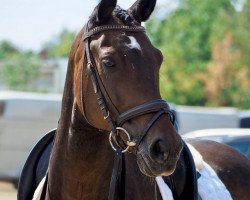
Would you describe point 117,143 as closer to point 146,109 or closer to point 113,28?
point 146,109

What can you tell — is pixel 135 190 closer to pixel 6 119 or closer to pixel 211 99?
pixel 6 119

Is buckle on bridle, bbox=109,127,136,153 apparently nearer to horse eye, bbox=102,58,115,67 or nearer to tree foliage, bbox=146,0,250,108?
horse eye, bbox=102,58,115,67

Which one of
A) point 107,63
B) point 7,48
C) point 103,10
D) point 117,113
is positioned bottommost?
point 7,48

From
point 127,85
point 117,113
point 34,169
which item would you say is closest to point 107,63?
point 127,85

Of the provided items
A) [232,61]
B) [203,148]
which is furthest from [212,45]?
[203,148]

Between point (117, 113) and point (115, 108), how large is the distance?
0.04 m

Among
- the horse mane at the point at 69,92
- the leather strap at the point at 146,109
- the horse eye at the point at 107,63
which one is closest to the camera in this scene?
the leather strap at the point at 146,109

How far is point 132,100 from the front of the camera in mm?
4652

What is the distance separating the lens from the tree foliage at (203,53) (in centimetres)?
5216

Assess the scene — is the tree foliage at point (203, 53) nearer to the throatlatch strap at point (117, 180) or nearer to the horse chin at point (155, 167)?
the throatlatch strap at point (117, 180)

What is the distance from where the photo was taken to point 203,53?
58281mm

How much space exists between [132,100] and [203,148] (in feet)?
8.52

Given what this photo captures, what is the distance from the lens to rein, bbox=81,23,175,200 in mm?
4566

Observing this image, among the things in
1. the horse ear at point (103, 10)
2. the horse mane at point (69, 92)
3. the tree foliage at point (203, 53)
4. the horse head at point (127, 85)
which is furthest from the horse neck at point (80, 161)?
the tree foliage at point (203, 53)
